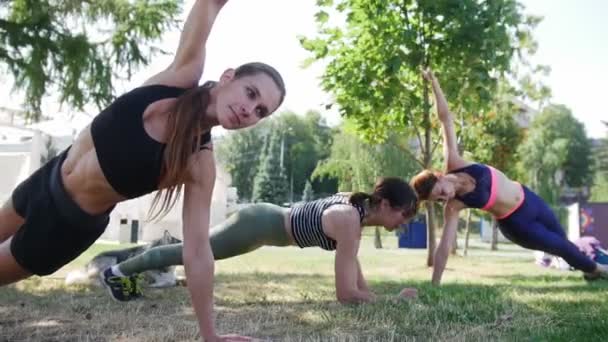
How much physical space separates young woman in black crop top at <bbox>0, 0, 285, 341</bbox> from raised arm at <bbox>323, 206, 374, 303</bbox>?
1480 millimetres

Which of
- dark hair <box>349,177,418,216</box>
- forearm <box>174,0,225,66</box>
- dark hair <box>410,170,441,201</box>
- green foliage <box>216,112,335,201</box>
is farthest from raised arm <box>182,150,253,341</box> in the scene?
green foliage <box>216,112,335,201</box>

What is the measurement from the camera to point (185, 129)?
7.55 feet

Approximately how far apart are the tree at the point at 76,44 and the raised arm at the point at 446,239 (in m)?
6.94

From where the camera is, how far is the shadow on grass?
2.79 meters

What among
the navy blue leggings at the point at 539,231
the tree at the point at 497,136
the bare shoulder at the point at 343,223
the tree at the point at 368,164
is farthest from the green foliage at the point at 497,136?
the bare shoulder at the point at 343,223

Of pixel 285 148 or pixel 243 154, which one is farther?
pixel 243 154

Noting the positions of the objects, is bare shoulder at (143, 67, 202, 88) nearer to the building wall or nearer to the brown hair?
the brown hair

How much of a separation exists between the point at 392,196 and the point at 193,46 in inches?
76.0

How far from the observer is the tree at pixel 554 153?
28219mm

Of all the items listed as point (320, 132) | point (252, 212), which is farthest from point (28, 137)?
point (320, 132)

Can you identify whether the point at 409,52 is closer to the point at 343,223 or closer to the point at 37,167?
the point at 343,223

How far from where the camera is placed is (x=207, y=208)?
102 inches

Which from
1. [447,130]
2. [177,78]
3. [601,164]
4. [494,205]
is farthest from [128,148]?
[601,164]

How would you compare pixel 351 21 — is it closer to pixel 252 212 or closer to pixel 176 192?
pixel 252 212
